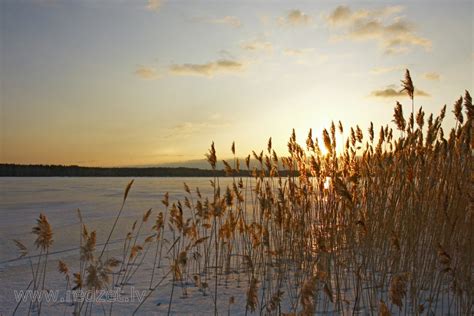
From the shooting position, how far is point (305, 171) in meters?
4.55

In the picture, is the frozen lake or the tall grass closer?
the tall grass

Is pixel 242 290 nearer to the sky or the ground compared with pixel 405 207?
nearer to the ground

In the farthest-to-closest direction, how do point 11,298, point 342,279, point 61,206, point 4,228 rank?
1. point 61,206
2. point 4,228
3. point 342,279
4. point 11,298

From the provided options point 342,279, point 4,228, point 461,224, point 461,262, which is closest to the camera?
point 461,262

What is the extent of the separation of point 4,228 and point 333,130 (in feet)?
19.0

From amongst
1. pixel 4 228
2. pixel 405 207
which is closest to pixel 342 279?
pixel 405 207

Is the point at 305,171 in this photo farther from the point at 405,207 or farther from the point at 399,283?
the point at 399,283

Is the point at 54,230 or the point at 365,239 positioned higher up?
the point at 365,239

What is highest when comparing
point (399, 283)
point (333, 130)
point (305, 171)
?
point (333, 130)

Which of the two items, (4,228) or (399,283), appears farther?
(4,228)

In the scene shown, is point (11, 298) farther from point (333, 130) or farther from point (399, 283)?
point (333, 130)

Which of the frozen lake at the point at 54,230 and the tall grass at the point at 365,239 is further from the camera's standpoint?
the frozen lake at the point at 54,230

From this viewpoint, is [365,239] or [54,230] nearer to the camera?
[365,239]

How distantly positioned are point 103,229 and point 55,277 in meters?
2.79
